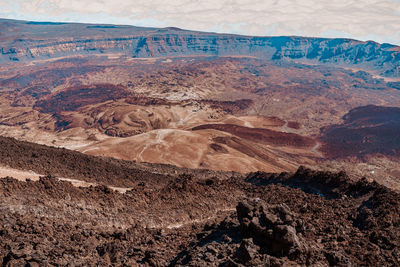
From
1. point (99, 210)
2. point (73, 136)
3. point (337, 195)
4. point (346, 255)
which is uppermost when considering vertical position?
point (346, 255)

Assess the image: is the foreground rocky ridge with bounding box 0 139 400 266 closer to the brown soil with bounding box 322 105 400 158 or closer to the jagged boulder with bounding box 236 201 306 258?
the jagged boulder with bounding box 236 201 306 258

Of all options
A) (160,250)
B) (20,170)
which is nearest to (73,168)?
(20,170)

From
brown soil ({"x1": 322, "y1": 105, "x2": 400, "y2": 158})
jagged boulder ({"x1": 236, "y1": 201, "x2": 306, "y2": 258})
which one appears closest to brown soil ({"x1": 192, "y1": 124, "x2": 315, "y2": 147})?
brown soil ({"x1": 322, "y1": 105, "x2": 400, "y2": 158})

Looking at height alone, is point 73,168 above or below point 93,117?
above

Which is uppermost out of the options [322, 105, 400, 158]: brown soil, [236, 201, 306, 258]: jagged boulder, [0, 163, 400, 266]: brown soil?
[236, 201, 306, 258]: jagged boulder

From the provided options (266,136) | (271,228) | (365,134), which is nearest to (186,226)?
(271,228)

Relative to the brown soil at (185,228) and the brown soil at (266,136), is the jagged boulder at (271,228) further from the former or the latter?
the brown soil at (266,136)

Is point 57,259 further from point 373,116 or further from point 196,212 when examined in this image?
point 373,116

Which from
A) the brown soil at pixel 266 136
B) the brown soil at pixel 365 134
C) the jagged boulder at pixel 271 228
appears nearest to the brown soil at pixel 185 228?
the jagged boulder at pixel 271 228
